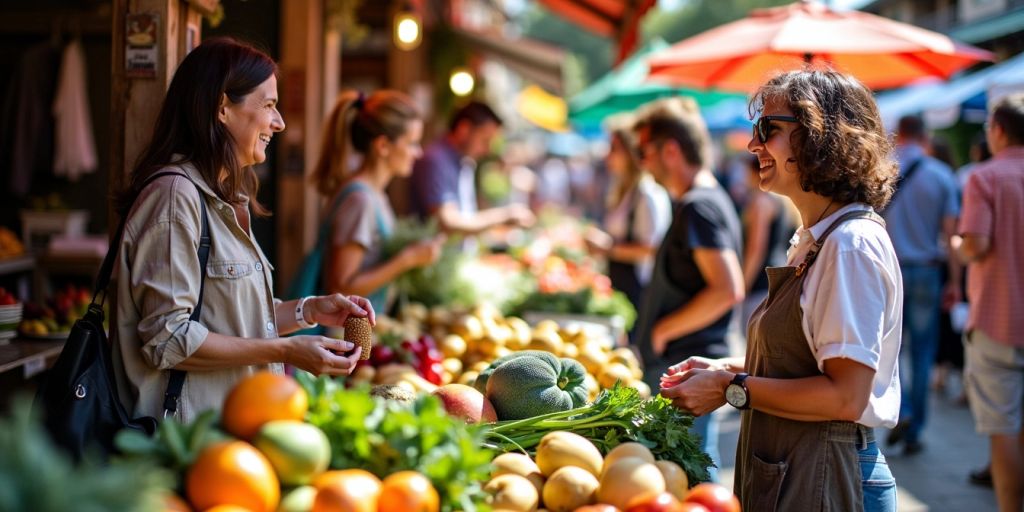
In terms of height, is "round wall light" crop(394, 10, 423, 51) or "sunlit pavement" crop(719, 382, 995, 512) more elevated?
"round wall light" crop(394, 10, 423, 51)

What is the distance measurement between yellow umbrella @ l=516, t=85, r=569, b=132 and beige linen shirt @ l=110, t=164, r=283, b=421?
1424 cm

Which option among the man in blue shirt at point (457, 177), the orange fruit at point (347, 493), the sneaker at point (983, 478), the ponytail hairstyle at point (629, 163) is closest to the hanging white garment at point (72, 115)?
the man in blue shirt at point (457, 177)

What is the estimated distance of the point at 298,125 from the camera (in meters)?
6.39

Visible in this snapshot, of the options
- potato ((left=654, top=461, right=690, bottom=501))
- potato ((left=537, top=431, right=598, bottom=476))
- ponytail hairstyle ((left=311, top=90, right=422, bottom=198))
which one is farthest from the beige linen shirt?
ponytail hairstyle ((left=311, top=90, right=422, bottom=198))

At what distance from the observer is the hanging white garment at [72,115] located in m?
7.48

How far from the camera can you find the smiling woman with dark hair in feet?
7.40

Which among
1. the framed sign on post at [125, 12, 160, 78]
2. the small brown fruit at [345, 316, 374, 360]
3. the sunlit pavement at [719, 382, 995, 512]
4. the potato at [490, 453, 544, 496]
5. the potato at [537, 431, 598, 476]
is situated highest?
the framed sign on post at [125, 12, 160, 78]

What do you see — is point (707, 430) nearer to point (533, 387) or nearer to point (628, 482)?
point (533, 387)

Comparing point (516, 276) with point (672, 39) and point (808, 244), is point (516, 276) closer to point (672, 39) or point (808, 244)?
point (808, 244)

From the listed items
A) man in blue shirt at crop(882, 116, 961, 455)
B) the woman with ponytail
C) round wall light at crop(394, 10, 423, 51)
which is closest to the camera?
the woman with ponytail

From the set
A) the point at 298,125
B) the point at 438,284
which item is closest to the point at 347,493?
the point at 438,284

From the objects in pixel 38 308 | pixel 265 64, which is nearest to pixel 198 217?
pixel 265 64

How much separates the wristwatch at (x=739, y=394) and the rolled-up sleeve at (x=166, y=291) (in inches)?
53.5

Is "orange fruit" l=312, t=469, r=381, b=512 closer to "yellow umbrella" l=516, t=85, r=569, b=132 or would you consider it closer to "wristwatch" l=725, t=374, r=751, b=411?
"wristwatch" l=725, t=374, r=751, b=411
